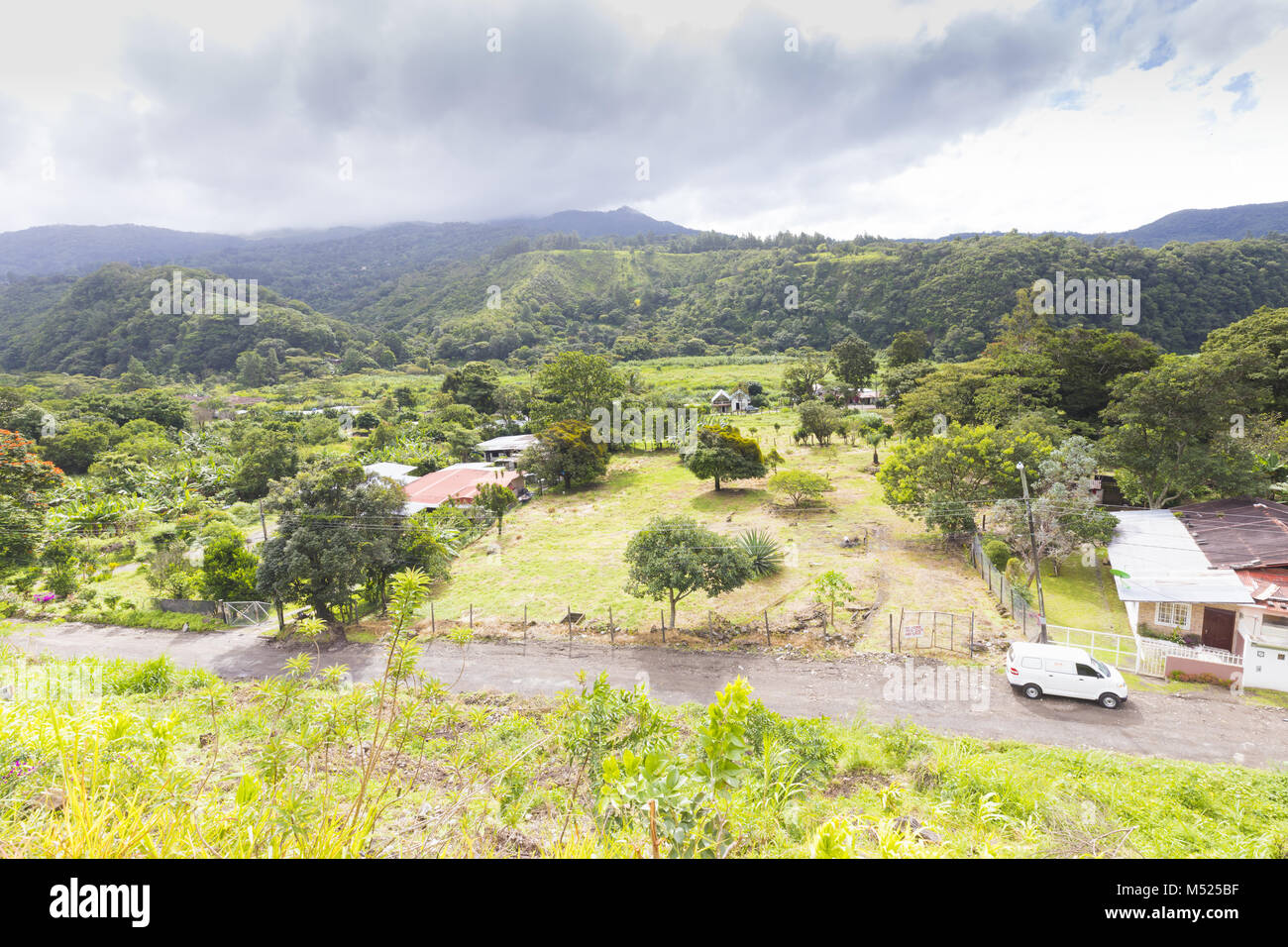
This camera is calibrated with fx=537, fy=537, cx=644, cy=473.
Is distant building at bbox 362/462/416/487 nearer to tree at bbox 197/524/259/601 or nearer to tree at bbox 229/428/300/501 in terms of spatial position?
tree at bbox 229/428/300/501

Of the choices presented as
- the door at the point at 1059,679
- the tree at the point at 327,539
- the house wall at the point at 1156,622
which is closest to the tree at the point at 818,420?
the house wall at the point at 1156,622

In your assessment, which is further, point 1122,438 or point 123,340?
point 123,340

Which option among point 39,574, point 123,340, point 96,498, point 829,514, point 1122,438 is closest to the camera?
point 1122,438

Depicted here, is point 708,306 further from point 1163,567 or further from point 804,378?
point 1163,567

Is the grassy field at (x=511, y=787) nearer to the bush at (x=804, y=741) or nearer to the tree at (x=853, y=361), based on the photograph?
the bush at (x=804, y=741)
